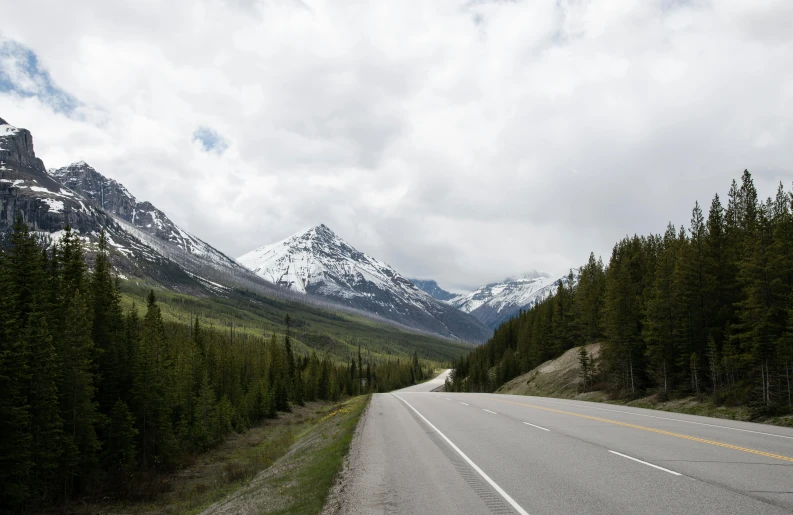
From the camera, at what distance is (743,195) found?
46.8 metres

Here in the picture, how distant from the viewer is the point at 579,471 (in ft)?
34.3

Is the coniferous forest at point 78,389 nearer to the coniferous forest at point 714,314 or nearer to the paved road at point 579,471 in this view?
the paved road at point 579,471

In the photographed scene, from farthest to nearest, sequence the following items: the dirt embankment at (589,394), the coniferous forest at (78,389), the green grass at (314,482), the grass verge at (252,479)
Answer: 1. the dirt embankment at (589,394)
2. the coniferous forest at (78,389)
3. the grass verge at (252,479)
4. the green grass at (314,482)

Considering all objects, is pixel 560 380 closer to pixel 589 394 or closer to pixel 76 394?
pixel 589 394

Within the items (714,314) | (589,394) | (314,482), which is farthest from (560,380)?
(314,482)

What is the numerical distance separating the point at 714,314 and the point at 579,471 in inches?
1418

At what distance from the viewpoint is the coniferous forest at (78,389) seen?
80.3 feet

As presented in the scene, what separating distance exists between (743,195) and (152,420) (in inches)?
2338

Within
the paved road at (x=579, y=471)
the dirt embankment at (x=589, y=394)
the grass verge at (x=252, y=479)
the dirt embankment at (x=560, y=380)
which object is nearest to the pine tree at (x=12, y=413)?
the grass verge at (x=252, y=479)

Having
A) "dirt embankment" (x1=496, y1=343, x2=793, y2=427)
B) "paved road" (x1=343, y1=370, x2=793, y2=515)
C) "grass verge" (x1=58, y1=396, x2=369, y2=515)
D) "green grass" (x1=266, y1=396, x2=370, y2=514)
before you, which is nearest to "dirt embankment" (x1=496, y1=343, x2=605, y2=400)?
"dirt embankment" (x1=496, y1=343, x2=793, y2=427)

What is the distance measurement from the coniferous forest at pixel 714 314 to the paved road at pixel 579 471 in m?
13.6

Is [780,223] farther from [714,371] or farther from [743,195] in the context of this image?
[743,195]

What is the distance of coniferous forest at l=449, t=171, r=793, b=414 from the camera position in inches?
1144

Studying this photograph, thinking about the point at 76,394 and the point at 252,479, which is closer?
the point at 252,479
